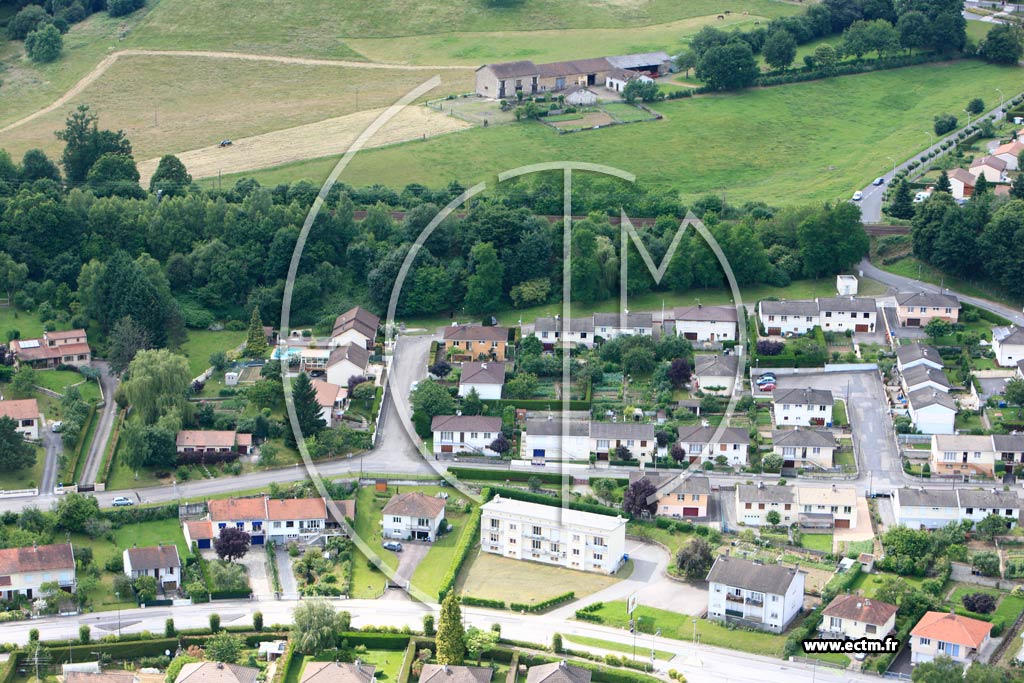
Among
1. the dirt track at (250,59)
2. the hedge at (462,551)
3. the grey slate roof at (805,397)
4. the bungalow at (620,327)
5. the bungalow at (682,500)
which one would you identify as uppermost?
the dirt track at (250,59)

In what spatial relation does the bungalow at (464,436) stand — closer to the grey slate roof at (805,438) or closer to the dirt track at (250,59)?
the grey slate roof at (805,438)

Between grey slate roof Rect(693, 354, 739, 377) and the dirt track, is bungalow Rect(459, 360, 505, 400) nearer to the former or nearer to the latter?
grey slate roof Rect(693, 354, 739, 377)

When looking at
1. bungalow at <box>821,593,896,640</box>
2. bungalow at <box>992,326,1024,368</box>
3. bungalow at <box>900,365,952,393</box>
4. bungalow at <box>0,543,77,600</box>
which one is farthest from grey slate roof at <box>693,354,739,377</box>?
bungalow at <box>0,543,77,600</box>

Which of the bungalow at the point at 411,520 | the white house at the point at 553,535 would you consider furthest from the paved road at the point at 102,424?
the white house at the point at 553,535

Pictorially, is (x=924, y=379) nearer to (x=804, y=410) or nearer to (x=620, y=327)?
(x=804, y=410)

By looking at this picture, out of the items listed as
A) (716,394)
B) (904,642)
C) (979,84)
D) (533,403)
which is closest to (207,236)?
(533,403)

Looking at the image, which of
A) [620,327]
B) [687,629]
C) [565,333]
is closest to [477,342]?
[565,333]

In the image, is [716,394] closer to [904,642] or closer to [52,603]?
[904,642]
